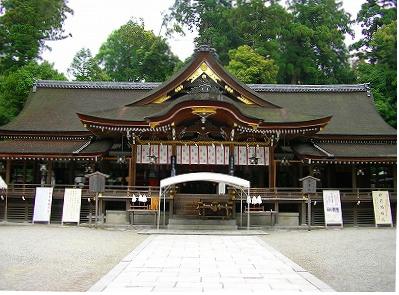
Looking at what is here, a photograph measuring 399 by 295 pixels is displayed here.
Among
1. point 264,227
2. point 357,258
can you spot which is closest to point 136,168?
point 264,227

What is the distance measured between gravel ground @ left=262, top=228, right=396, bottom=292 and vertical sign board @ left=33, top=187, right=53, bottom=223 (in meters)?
7.93

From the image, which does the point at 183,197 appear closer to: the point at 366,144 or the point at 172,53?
the point at 366,144

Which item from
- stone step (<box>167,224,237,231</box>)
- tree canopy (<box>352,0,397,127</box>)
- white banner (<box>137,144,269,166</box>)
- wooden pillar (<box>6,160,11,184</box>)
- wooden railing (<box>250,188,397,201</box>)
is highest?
tree canopy (<box>352,0,397,127</box>)

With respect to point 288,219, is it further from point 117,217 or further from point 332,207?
point 117,217

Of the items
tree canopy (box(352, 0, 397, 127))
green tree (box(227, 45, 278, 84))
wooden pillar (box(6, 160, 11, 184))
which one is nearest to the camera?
tree canopy (box(352, 0, 397, 127))

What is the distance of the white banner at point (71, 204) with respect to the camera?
50.6 feet

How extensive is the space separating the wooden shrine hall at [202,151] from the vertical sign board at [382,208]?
1.91 ft

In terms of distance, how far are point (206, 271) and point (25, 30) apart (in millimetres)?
20554

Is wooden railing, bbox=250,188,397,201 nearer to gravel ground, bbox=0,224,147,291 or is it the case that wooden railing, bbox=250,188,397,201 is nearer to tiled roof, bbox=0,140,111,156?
gravel ground, bbox=0,224,147,291

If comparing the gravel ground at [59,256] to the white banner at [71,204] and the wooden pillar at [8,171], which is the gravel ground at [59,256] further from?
the wooden pillar at [8,171]

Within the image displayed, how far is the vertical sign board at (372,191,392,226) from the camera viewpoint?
15.6 m

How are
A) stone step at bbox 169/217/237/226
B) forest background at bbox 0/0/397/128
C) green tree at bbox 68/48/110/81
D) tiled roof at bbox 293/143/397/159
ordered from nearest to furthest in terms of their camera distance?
stone step at bbox 169/217/237/226 < tiled roof at bbox 293/143/397/159 < forest background at bbox 0/0/397/128 < green tree at bbox 68/48/110/81

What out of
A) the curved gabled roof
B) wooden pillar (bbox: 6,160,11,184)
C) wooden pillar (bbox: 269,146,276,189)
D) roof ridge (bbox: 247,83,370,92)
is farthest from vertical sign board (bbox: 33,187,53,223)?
roof ridge (bbox: 247,83,370,92)

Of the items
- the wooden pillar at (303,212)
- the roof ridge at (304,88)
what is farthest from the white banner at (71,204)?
the roof ridge at (304,88)
